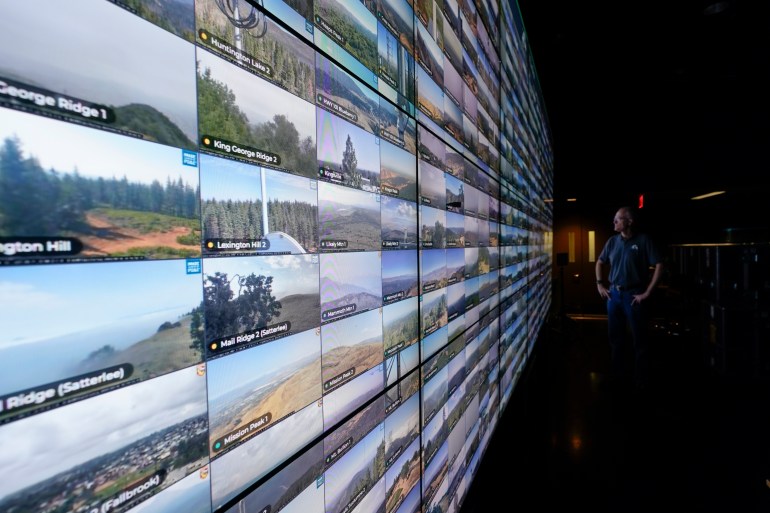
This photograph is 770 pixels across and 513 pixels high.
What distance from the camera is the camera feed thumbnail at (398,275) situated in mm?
1181

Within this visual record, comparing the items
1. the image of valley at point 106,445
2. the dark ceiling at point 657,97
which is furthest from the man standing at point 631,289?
the image of valley at point 106,445

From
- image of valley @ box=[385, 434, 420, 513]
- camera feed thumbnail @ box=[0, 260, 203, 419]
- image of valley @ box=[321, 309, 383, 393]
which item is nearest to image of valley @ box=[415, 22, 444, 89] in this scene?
image of valley @ box=[321, 309, 383, 393]

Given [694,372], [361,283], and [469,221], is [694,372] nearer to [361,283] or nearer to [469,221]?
[469,221]

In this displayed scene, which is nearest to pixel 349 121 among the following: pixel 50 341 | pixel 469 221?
pixel 50 341

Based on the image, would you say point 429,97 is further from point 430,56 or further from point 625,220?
point 625,220

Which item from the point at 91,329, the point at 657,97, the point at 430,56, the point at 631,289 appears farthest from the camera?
the point at 657,97

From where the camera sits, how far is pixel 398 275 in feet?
4.11

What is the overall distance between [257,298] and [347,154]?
0.47 meters

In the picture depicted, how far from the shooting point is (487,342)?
2.43 meters

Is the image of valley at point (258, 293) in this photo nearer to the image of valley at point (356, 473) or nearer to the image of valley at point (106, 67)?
the image of valley at point (106, 67)

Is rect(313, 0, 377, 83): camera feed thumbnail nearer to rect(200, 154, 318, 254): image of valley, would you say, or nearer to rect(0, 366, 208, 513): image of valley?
rect(200, 154, 318, 254): image of valley

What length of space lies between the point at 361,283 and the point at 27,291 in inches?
28.2

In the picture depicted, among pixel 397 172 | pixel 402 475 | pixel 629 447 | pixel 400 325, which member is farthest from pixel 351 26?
pixel 629 447

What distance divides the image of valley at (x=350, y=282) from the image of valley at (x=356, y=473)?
1.27 feet
